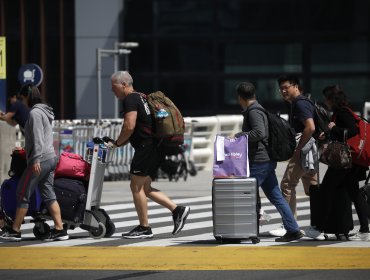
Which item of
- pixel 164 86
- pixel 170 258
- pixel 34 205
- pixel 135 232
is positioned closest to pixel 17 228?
pixel 34 205

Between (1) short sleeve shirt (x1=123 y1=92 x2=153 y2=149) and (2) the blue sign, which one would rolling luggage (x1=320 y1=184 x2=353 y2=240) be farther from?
(2) the blue sign

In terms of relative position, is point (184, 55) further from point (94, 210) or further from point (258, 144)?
point (258, 144)

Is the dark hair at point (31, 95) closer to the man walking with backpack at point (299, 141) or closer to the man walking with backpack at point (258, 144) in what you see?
the man walking with backpack at point (258, 144)

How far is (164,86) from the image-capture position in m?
49.9

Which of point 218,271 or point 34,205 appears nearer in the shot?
point 218,271

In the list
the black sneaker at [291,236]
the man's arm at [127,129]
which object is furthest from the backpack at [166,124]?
the black sneaker at [291,236]

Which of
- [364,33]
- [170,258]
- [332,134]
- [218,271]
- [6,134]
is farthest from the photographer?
[364,33]

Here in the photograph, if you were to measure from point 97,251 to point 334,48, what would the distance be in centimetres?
3732

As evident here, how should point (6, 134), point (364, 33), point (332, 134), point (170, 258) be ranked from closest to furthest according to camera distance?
point (170, 258) → point (332, 134) → point (6, 134) → point (364, 33)

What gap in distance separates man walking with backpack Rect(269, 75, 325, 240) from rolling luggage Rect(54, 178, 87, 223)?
2.11 meters

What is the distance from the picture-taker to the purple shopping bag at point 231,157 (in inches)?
519

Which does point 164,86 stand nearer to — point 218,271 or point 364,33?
point 364,33

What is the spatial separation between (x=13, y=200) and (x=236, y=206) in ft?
8.31

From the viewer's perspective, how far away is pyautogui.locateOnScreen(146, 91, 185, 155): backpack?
45.8 ft
